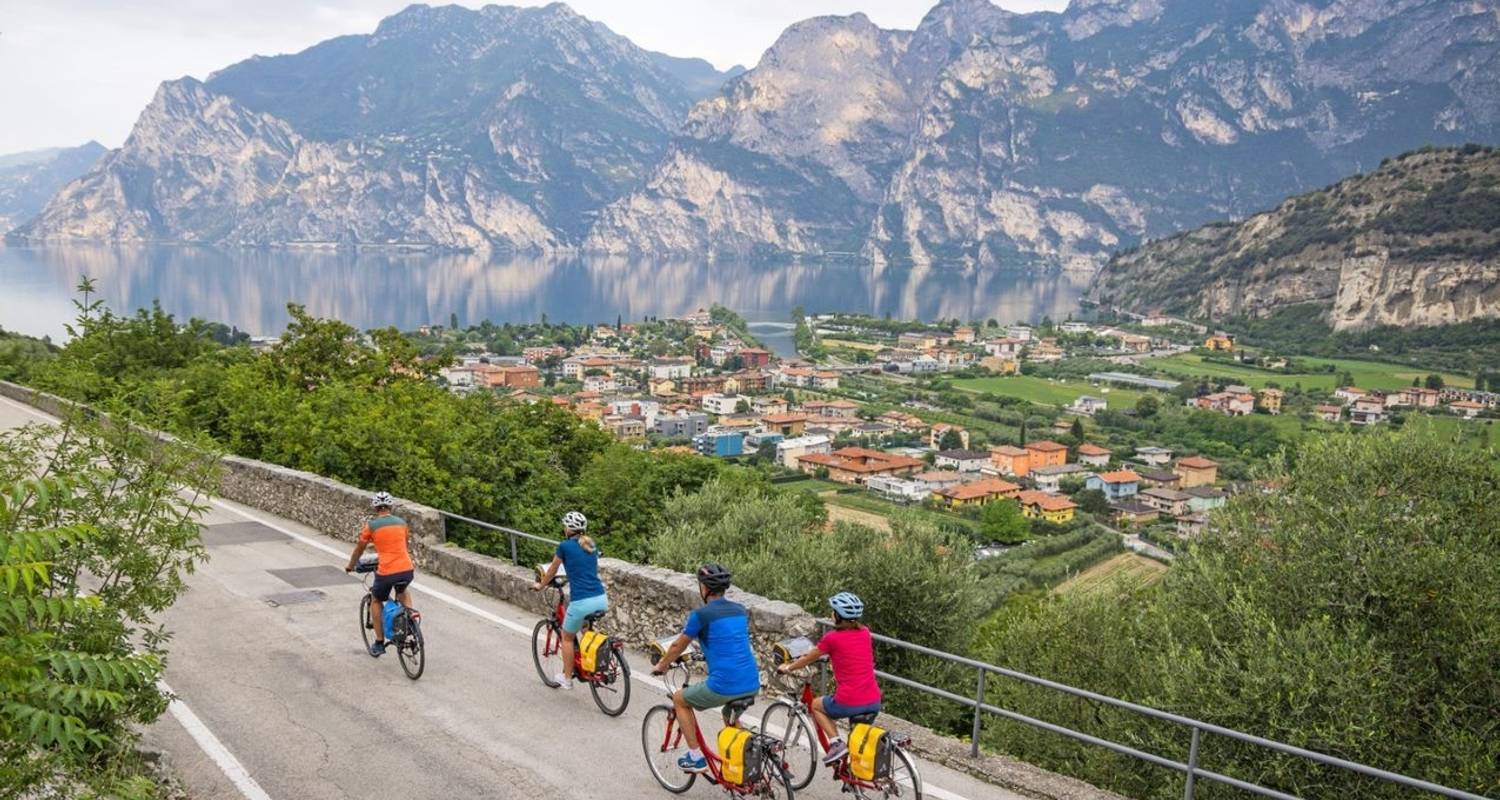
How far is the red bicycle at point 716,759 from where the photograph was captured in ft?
21.7

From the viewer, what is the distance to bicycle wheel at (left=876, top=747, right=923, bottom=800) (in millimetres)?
6445

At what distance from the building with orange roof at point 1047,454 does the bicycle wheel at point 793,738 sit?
88457 mm

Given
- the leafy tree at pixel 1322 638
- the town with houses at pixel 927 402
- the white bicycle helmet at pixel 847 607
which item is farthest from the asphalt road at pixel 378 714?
the town with houses at pixel 927 402

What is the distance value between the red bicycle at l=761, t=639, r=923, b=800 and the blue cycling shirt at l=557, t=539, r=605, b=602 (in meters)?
1.74

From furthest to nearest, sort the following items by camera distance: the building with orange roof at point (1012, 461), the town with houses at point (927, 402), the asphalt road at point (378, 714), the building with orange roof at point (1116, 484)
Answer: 1. the building with orange roof at point (1012, 461)
2. the building with orange roof at point (1116, 484)
3. the town with houses at point (927, 402)
4. the asphalt road at point (378, 714)

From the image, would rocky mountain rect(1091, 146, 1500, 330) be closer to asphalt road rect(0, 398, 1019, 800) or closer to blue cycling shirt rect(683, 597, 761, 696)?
asphalt road rect(0, 398, 1019, 800)

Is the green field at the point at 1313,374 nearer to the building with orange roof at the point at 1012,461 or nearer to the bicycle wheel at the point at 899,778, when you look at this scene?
the building with orange roof at the point at 1012,461

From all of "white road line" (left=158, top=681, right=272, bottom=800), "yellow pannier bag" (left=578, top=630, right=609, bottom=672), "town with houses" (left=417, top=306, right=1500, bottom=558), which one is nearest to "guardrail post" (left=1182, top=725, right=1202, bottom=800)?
"yellow pannier bag" (left=578, top=630, right=609, bottom=672)

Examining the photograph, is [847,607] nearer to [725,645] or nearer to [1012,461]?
[725,645]

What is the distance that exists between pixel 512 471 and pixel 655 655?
467 inches

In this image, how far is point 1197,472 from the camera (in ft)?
283

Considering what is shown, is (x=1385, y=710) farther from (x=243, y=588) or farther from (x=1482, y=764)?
(x=243, y=588)

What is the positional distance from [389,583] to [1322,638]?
1040cm

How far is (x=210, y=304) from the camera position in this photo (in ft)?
586
